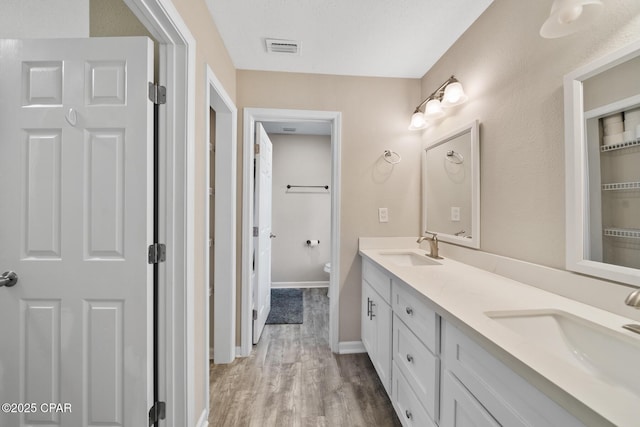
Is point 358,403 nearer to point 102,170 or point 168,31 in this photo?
point 102,170

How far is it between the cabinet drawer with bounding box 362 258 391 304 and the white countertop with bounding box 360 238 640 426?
0.11 m

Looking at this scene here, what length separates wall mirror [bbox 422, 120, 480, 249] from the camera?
1.63 meters

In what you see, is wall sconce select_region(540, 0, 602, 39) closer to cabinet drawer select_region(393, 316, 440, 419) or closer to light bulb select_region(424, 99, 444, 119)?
light bulb select_region(424, 99, 444, 119)

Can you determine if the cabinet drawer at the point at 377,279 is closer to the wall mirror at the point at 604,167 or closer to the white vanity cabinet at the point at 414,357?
the white vanity cabinet at the point at 414,357

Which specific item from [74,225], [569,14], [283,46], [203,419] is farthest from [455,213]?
[74,225]

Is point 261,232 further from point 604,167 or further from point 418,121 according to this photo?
point 604,167

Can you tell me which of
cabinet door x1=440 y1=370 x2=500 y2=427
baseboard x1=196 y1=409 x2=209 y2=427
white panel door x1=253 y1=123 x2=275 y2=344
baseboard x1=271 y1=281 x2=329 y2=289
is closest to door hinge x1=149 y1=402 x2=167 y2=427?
baseboard x1=196 y1=409 x2=209 y2=427

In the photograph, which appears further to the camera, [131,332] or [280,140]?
[280,140]

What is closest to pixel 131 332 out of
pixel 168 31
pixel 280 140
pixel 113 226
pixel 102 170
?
pixel 113 226

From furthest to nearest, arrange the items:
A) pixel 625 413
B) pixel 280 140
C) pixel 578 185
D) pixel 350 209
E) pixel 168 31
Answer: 1. pixel 280 140
2. pixel 350 209
3. pixel 168 31
4. pixel 578 185
5. pixel 625 413

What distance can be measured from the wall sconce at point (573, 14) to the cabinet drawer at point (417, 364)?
4.27 feet

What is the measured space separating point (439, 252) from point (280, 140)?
2.90 metres

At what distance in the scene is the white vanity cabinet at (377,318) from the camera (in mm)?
1606

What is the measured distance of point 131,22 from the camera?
4.28 ft
